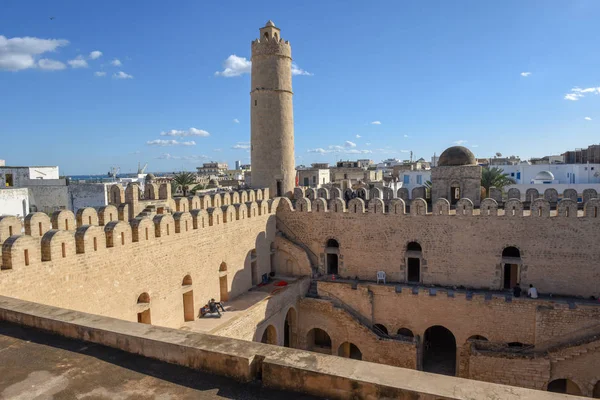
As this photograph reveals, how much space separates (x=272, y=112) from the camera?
62.0 feet

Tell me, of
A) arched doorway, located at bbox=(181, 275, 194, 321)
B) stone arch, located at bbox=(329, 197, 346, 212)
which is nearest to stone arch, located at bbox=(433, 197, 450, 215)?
stone arch, located at bbox=(329, 197, 346, 212)

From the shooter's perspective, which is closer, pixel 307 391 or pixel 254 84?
pixel 307 391

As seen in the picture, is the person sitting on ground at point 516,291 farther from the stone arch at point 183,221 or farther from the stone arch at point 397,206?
the stone arch at point 183,221

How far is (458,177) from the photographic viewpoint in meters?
18.5

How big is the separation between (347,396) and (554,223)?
14.1m

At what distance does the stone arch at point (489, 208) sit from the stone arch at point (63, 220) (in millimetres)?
13122

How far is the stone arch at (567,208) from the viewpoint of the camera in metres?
14.8

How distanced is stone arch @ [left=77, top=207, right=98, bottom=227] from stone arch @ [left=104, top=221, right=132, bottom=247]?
35.5 inches

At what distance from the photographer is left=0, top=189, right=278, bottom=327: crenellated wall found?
8977mm

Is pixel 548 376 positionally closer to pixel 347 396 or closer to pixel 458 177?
pixel 458 177

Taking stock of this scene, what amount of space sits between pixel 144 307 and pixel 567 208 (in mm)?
13838

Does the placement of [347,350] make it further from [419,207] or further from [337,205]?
[419,207]

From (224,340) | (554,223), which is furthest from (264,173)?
(224,340)

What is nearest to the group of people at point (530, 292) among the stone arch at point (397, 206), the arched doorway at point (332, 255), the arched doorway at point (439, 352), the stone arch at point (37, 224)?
the arched doorway at point (439, 352)
